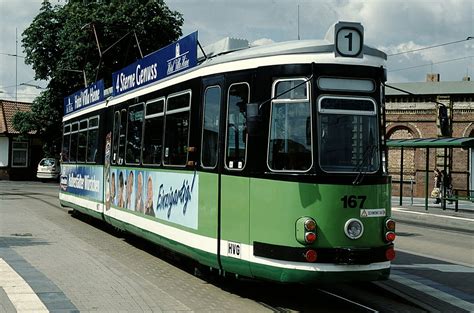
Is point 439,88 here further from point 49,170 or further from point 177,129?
point 177,129

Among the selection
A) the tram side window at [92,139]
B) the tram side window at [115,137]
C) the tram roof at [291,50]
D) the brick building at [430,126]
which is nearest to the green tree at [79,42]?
the brick building at [430,126]

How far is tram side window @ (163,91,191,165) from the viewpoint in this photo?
8766 millimetres

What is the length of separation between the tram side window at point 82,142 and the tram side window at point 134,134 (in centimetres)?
456

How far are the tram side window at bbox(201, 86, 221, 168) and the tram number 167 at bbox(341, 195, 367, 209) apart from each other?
72.2 inches

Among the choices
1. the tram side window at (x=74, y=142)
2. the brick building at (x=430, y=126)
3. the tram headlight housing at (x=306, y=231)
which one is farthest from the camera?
the brick building at (x=430, y=126)

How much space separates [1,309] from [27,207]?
1506 cm

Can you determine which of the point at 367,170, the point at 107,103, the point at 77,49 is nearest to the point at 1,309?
the point at 367,170

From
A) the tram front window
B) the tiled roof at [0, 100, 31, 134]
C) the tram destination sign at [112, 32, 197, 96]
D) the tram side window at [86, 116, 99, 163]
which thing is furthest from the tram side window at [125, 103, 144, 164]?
the tiled roof at [0, 100, 31, 134]

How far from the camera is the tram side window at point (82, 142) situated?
16.1m

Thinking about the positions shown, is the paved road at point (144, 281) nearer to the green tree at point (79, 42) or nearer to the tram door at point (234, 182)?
the tram door at point (234, 182)

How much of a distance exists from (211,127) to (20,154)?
47.7 metres

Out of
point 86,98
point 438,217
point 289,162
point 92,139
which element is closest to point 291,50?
point 289,162

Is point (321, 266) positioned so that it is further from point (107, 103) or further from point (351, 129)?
point (107, 103)

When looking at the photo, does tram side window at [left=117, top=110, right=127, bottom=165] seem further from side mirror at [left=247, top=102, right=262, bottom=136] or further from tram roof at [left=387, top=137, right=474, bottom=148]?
tram roof at [left=387, top=137, right=474, bottom=148]
